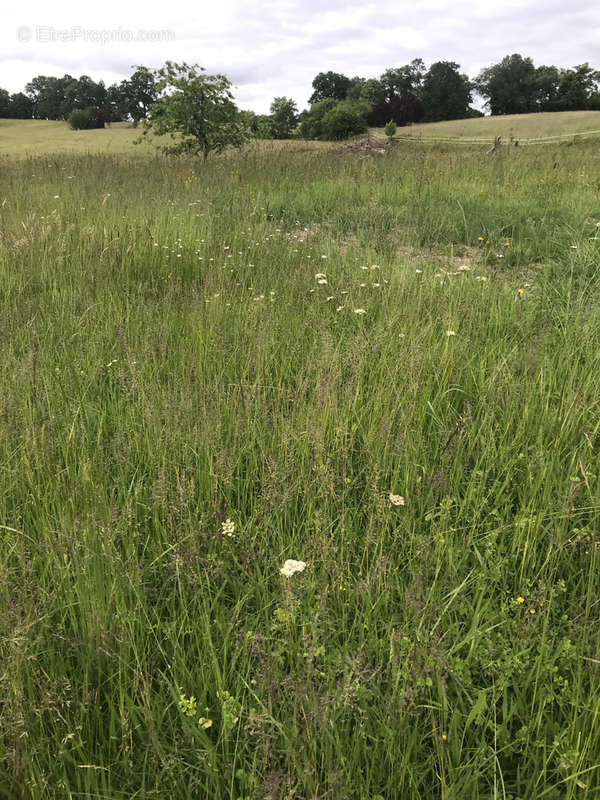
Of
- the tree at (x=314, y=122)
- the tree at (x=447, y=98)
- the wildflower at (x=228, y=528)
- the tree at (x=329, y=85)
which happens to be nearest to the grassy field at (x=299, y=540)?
the wildflower at (x=228, y=528)

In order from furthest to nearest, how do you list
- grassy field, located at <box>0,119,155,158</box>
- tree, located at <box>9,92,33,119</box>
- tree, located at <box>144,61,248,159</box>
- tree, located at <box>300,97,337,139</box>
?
tree, located at <box>9,92,33,119</box> < tree, located at <box>300,97,337,139</box> < grassy field, located at <box>0,119,155,158</box> < tree, located at <box>144,61,248,159</box>

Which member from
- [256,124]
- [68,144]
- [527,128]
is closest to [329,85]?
[527,128]

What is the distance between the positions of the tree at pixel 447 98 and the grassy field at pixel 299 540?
9094cm

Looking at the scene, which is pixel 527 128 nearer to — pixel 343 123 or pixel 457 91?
pixel 343 123

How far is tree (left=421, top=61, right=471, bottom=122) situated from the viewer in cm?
8025

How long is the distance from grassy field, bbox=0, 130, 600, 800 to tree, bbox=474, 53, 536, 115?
94143 mm

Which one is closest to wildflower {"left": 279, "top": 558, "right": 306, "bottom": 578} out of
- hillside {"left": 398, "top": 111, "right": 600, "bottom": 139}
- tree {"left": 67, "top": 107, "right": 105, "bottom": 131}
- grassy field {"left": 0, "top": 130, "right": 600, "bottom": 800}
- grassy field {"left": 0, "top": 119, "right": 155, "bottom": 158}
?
grassy field {"left": 0, "top": 130, "right": 600, "bottom": 800}

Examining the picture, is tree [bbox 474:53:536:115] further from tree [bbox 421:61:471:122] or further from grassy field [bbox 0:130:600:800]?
grassy field [bbox 0:130:600:800]

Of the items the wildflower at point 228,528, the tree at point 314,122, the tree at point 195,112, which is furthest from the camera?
the tree at point 314,122

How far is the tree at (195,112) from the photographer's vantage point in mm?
12164

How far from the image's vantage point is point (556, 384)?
2.56m

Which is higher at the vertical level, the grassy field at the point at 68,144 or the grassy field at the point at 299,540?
the grassy field at the point at 68,144

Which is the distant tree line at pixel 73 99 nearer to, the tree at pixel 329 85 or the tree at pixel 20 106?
the tree at pixel 20 106

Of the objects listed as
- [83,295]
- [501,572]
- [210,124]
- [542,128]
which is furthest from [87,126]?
[501,572]
